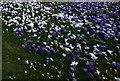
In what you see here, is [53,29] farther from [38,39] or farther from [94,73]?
[94,73]

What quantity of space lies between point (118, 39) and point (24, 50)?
367 cm

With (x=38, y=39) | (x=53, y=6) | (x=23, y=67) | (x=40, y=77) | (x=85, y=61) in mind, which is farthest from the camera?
(x=53, y=6)

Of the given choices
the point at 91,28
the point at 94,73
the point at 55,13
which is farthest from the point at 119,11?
the point at 94,73

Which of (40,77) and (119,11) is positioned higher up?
(119,11)

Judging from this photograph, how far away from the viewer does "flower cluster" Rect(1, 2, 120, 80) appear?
210 inches

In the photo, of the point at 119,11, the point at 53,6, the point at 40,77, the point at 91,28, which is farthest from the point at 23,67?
the point at 119,11

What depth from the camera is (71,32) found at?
285 inches

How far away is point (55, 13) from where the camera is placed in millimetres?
9156

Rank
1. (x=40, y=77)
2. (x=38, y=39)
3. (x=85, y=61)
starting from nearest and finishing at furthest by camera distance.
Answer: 1. (x=40, y=77)
2. (x=85, y=61)
3. (x=38, y=39)

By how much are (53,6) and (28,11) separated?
1.71 meters

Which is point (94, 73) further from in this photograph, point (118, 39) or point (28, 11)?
point (28, 11)

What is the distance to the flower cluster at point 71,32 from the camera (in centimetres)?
533

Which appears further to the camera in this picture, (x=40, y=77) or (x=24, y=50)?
(x=24, y=50)

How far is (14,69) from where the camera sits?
5.01 metres
